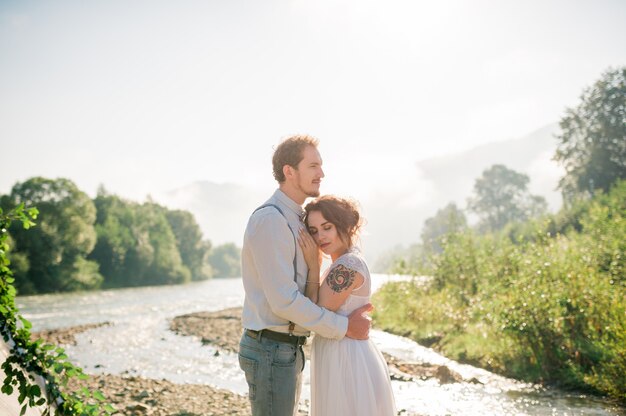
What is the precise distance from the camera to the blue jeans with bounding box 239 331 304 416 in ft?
12.8

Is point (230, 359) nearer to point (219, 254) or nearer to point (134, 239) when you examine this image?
point (134, 239)

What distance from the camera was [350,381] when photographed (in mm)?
4148

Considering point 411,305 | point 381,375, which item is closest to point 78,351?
point 411,305

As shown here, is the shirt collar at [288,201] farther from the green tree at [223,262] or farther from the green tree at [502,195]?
the green tree at [223,262]

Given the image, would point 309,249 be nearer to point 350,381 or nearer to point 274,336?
point 274,336

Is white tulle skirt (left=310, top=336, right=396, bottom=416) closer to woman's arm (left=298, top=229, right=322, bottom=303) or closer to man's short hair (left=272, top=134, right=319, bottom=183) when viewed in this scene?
woman's arm (left=298, top=229, right=322, bottom=303)

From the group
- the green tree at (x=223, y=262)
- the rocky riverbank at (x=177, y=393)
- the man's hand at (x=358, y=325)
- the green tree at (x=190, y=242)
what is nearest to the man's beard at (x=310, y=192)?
the man's hand at (x=358, y=325)

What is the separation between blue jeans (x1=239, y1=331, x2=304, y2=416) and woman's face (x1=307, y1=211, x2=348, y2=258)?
907 mm

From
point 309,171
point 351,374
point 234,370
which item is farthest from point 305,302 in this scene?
point 234,370

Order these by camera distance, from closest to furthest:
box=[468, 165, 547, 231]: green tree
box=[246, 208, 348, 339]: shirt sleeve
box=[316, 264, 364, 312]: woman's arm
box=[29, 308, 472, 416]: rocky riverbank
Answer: box=[246, 208, 348, 339]: shirt sleeve, box=[316, 264, 364, 312]: woman's arm, box=[29, 308, 472, 416]: rocky riverbank, box=[468, 165, 547, 231]: green tree

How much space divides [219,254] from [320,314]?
530ft

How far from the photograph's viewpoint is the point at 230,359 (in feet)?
54.9

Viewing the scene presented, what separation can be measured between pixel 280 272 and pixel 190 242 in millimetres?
108357

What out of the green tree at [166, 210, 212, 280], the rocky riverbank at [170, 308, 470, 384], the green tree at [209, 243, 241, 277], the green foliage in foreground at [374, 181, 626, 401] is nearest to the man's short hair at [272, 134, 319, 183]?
the green foliage in foreground at [374, 181, 626, 401]
